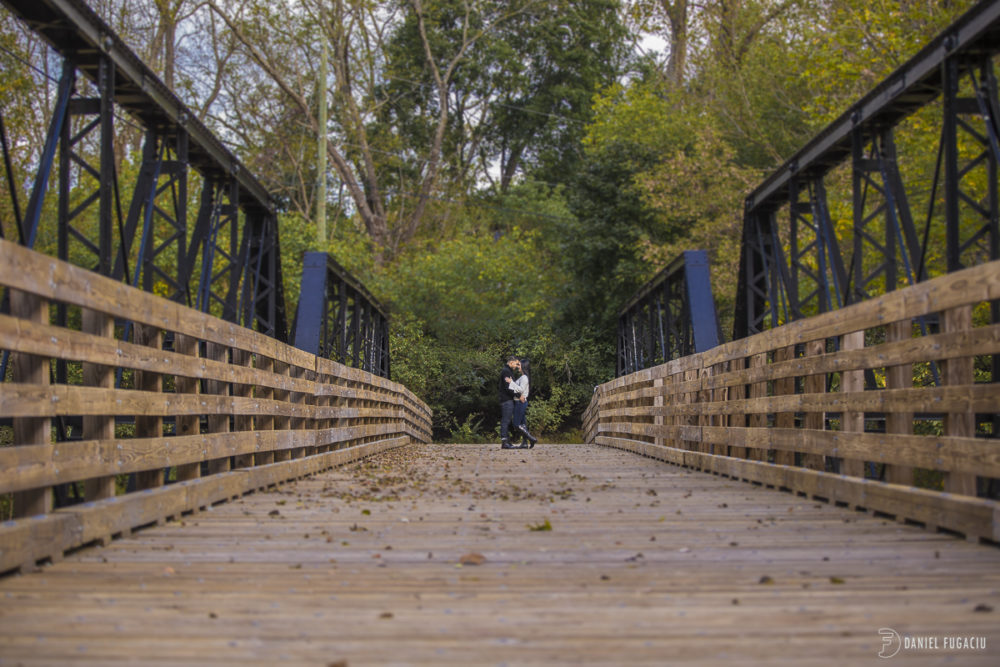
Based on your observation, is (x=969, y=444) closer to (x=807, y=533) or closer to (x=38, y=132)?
(x=807, y=533)

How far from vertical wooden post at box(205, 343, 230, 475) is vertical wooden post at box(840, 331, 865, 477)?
4.29 m

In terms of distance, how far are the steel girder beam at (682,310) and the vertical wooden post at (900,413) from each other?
8.30 m

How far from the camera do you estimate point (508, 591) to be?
163 inches

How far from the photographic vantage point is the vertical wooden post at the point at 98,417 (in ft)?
17.6

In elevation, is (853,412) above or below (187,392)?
below

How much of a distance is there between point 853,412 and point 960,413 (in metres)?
1.52

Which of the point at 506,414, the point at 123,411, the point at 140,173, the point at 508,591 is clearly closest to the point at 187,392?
the point at 123,411

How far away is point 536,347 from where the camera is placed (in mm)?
36250

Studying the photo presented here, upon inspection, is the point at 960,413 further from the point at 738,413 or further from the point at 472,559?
the point at 738,413

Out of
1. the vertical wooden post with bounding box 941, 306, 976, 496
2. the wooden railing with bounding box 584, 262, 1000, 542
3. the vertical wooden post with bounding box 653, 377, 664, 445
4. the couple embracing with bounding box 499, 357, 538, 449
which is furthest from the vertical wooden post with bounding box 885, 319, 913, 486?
the couple embracing with bounding box 499, 357, 538, 449

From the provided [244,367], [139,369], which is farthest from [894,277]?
[139,369]

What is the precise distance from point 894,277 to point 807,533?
4.82m

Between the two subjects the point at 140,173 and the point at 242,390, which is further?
the point at 140,173

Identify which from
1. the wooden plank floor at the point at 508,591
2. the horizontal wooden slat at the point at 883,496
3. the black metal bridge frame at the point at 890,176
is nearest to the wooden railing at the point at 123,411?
the wooden plank floor at the point at 508,591
